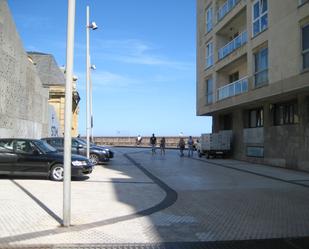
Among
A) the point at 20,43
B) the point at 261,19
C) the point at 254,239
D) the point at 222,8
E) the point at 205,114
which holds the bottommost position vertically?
the point at 254,239

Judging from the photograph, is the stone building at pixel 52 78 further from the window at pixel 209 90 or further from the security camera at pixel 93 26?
the security camera at pixel 93 26

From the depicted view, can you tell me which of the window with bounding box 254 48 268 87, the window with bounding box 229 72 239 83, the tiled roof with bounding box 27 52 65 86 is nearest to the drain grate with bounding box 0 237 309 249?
the window with bounding box 254 48 268 87

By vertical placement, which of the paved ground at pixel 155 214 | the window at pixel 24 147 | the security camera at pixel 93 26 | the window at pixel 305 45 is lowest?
the paved ground at pixel 155 214

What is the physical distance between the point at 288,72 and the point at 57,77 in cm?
3551

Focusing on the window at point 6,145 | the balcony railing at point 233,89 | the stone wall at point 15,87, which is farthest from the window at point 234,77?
the window at point 6,145

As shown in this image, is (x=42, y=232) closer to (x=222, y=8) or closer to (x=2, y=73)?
(x=2, y=73)

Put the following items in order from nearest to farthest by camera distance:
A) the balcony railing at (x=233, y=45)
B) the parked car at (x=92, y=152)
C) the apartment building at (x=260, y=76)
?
the apartment building at (x=260, y=76) → the parked car at (x=92, y=152) → the balcony railing at (x=233, y=45)

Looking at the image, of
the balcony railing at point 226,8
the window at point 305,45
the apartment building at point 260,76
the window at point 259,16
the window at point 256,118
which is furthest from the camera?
the balcony railing at point 226,8

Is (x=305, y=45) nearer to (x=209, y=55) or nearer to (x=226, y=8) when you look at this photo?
(x=226, y=8)

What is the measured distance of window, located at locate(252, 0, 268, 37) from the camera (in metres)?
26.2

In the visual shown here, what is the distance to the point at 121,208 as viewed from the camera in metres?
11.0

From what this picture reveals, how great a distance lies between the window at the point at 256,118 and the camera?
29656 millimetres

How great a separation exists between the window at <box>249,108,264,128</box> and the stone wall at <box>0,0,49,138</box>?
13541 millimetres

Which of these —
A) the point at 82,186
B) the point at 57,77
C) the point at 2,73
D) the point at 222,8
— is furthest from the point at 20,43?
the point at 57,77
